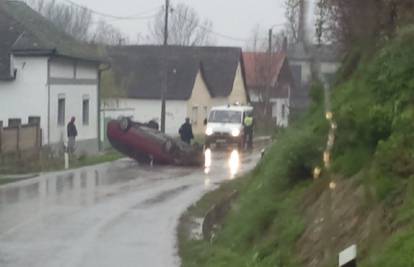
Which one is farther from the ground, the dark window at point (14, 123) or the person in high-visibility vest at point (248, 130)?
the dark window at point (14, 123)

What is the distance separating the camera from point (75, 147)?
42406mm

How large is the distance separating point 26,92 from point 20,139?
252 inches

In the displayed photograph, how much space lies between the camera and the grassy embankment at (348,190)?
28.9 ft

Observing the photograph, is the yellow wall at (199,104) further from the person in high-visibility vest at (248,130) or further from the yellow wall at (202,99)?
the person in high-visibility vest at (248,130)

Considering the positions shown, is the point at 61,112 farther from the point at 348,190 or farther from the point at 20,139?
the point at 348,190

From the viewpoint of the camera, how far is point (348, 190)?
34.4 feet

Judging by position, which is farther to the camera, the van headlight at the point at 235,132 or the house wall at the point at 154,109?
the house wall at the point at 154,109

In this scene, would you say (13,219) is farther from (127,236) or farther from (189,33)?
(189,33)

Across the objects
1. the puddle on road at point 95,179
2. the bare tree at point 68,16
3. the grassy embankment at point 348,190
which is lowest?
the puddle on road at point 95,179

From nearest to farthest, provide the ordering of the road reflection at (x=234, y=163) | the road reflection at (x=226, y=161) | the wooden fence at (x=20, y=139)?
the wooden fence at (x=20, y=139) → the road reflection at (x=234, y=163) → the road reflection at (x=226, y=161)

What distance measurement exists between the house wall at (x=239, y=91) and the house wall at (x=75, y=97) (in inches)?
1069

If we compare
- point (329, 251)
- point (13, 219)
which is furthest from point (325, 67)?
point (13, 219)

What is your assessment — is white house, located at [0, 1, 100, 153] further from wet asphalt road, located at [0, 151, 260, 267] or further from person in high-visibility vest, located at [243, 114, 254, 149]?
person in high-visibility vest, located at [243, 114, 254, 149]

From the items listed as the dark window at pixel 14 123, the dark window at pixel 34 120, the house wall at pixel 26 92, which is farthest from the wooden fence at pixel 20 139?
the house wall at pixel 26 92
